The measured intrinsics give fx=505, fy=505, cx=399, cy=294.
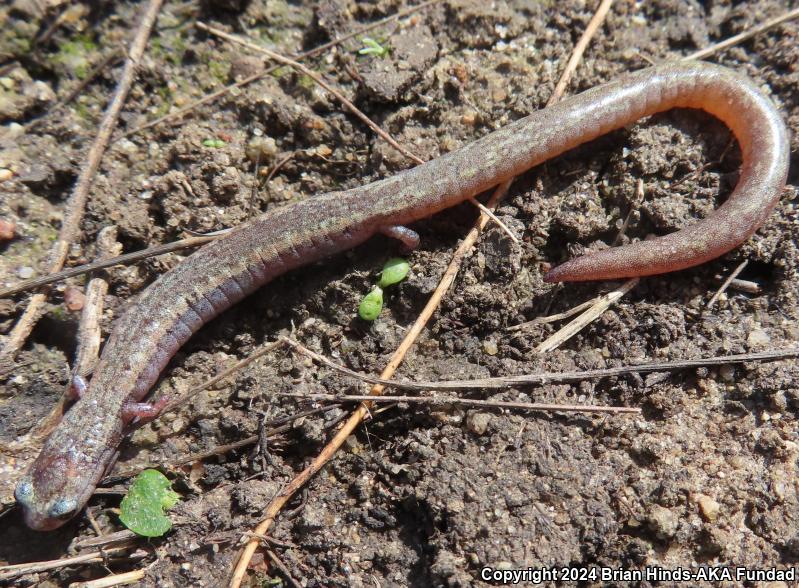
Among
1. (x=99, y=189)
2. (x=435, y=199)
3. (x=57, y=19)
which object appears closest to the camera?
(x=435, y=199)

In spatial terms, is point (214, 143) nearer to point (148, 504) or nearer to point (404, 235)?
point (404, 235)

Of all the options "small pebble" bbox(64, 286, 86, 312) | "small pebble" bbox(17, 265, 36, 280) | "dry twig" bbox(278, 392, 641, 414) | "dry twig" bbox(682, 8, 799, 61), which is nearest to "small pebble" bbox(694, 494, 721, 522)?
"dry twig" bbox(278, 392, 641, 414)

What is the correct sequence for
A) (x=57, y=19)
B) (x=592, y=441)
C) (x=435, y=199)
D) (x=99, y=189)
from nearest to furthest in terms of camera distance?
(x=592, y=441)
(x=435, y=199)
(x=99, y=189)
(x=57, y=19)

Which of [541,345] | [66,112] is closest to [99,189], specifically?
[66,112]

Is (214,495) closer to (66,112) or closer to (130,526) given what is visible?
(130,526)

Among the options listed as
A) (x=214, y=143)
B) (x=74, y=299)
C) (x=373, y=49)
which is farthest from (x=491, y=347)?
(x=74, y=299)

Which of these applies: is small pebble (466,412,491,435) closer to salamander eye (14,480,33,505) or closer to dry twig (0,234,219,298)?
dry twig (0,234,219,298)
